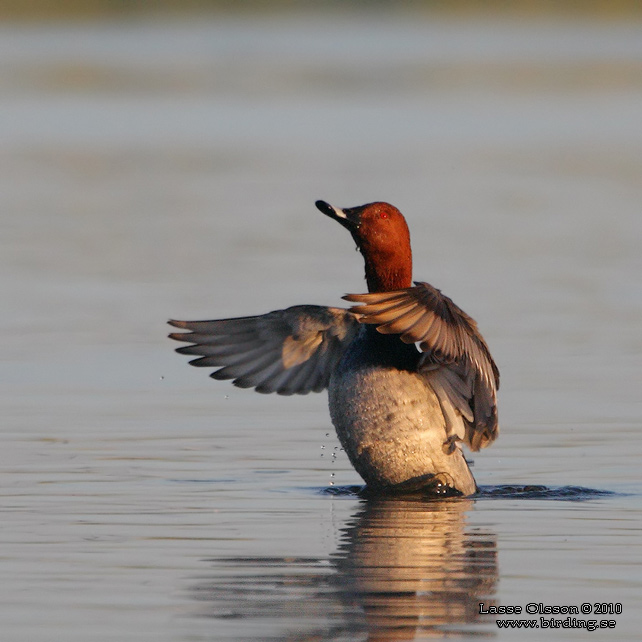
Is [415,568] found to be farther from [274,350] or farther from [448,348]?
[274,350]

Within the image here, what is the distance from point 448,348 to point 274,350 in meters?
1.64

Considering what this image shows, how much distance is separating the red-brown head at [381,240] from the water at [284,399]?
104 centimetres

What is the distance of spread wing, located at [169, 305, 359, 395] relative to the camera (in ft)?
29.4

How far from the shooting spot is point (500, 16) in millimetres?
72312

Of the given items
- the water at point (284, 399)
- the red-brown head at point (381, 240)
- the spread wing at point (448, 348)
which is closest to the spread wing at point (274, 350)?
the water at point (284, 399)

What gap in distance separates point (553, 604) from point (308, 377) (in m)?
3.31

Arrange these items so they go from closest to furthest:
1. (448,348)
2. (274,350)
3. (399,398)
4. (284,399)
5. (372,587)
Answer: (372,587) < (448,348) < (399,398) < (274,350) < (284,399)

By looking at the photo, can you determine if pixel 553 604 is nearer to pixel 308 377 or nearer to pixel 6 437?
pixel 308 377

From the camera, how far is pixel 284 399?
1059cm

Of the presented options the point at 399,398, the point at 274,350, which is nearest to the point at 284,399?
the point at 274,350

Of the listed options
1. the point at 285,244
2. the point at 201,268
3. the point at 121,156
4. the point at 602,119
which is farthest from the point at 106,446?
the point at 602,119

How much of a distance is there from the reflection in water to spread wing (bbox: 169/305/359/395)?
68.7 inches

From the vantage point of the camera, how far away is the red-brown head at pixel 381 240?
829 cm

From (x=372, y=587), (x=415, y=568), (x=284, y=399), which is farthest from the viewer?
(x=284, y=399)
